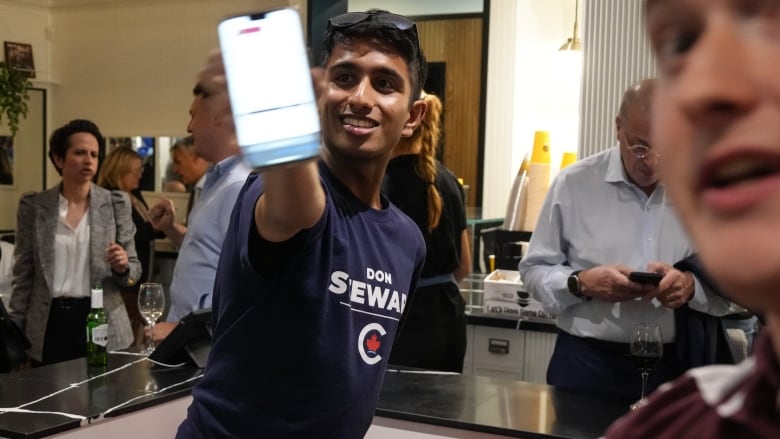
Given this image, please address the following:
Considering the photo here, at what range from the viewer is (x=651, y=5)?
0.46 m

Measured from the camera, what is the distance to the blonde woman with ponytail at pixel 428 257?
3.12 m

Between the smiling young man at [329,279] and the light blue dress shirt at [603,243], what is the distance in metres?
1.15

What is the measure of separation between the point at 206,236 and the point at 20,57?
708 centimetres

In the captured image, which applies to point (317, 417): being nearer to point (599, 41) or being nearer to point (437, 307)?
point (437, 307)

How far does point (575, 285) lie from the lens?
2.45m

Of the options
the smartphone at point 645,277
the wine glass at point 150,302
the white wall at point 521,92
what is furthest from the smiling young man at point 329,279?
the white wall at point 521,92

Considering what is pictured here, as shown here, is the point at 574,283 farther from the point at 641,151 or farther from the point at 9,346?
the point at 9,346

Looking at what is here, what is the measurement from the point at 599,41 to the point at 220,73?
2568 mm

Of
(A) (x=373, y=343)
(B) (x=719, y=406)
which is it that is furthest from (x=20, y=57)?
(B) (x=719, y=406)

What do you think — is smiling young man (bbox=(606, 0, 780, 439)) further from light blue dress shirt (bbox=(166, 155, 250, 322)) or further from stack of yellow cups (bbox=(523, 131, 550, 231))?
stack of yellow cups (bbox=(523, 131, 550, 231))

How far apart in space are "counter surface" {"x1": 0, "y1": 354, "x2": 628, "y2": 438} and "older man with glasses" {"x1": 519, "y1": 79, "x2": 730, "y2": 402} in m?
0.15

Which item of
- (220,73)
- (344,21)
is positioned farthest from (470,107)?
(220,73)

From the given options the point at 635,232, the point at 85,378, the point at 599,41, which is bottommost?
the point at 85,378

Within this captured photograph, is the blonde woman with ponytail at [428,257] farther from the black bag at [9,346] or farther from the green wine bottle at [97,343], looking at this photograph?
the black bag at [9,346]
